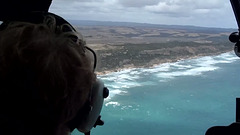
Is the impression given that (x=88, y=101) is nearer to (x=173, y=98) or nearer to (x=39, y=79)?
(x=39, y=79)

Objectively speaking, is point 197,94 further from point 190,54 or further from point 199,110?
point 190,54

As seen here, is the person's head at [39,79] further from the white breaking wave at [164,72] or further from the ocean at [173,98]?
the white breaking wave at [164,72]

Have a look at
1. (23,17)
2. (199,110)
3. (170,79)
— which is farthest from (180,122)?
(23,17)

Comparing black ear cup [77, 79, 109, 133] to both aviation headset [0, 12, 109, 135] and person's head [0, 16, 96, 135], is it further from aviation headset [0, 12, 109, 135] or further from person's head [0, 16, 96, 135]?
person's head [0, 16, 96, 135]

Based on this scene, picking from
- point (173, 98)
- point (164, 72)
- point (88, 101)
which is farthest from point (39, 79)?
point (164, 72)

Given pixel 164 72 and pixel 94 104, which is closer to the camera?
pixel 94 104

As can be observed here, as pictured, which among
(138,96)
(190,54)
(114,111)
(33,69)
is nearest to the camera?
(33,69)
